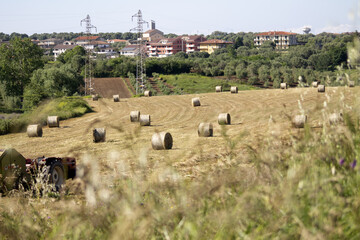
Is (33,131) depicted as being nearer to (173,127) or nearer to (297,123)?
(173,127)

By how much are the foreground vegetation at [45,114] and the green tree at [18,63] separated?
46210 millimetres

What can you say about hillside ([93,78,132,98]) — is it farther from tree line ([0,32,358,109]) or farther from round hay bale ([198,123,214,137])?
round hay bale ([198,123,214,137])

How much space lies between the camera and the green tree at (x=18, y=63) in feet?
285

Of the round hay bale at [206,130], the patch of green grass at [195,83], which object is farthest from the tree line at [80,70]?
the round hay bale at [206,130]

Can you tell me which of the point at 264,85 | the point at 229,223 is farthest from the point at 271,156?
the point at 264,85

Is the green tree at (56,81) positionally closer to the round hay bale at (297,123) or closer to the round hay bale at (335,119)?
the round hay bale at (297,123)

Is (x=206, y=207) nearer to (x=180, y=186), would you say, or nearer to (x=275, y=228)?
(x=180, y=186)

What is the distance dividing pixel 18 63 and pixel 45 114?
60.4 m

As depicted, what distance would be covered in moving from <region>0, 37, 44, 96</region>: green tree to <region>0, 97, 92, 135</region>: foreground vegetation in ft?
152

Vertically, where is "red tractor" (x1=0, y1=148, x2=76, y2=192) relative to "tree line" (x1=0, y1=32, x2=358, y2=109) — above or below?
below

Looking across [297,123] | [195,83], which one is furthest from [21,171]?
[195,83]

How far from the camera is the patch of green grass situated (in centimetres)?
8614

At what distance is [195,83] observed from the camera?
308 ft

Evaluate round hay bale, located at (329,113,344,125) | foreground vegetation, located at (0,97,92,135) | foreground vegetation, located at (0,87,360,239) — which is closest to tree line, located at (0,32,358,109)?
foreground vegetation, located at (0,97,92,135)
